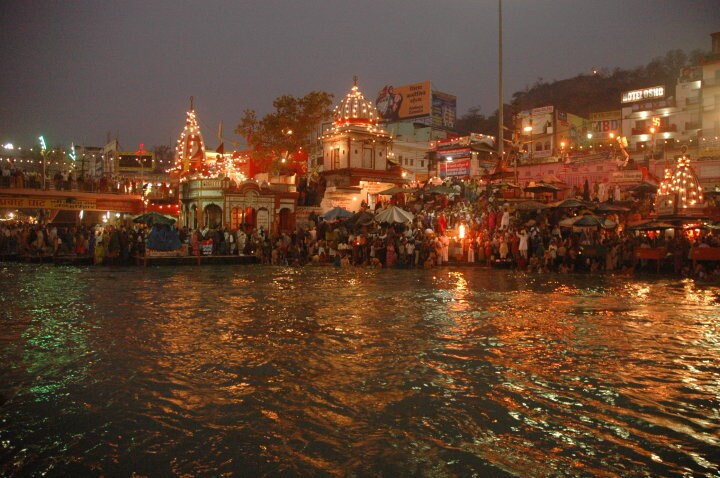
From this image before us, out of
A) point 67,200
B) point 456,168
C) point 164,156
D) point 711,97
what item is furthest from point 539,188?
point 164,156

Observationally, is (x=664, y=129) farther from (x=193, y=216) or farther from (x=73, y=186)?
(x=73, y=186)

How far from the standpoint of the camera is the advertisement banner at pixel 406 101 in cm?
7569

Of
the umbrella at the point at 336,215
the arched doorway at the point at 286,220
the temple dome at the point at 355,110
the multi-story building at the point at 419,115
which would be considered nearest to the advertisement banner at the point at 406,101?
the multi-story building at the point at 419,115

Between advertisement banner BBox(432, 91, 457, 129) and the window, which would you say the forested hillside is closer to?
advertisement banner BBox(432, 91, 457, 129)

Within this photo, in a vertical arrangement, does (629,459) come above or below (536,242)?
below

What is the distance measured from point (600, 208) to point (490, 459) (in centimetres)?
2283

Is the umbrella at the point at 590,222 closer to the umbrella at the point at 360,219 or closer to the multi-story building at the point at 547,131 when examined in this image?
the umbrella at the point at 360,219

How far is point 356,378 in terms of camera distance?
6609 millimetres

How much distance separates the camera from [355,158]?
134 ft

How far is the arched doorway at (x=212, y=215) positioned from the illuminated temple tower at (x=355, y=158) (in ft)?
26.0

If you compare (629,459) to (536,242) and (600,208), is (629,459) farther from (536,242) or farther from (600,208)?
(600,208)

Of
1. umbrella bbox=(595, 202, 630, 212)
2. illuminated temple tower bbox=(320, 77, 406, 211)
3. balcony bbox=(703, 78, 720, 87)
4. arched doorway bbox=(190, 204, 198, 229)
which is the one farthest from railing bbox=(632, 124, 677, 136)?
arched doorway bbox=(190, 204, 198, 229)

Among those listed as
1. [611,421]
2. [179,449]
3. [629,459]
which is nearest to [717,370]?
[611,421]

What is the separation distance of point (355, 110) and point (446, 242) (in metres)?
20.9
